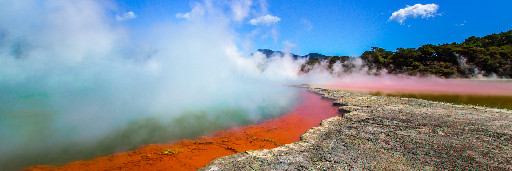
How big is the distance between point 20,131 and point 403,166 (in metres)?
11.5

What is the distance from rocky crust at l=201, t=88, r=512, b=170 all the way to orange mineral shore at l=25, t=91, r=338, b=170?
79cm

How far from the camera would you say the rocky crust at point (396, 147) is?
4457 millimetres

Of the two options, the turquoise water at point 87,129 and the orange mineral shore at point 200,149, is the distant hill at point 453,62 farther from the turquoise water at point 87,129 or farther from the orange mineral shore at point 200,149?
the orange mineral shore at point 200,149

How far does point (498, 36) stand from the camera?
146 feet

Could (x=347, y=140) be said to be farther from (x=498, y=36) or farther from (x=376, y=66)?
(x=498, y=36)

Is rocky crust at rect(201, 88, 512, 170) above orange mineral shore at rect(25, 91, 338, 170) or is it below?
above

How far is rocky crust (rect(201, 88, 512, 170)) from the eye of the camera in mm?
4457

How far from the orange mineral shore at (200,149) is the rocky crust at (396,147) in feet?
2.59

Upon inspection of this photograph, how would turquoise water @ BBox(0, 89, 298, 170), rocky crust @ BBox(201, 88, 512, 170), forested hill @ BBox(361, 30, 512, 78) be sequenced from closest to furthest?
rocky crust @ BBox(201, 88, 512, 170) → turquoise water @ BBox(0, 89, 298, 170) → forested hill @ BBox(361, 30, 512, 78)

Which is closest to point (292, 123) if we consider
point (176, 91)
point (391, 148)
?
point (391, 148)

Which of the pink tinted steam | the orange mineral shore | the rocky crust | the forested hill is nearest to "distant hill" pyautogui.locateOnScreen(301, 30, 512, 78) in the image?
the forested hill

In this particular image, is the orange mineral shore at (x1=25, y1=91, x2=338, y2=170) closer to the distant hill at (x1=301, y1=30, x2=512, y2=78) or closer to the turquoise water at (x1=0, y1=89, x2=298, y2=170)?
the turquoise water at (x1=0, y1=89, x2=298, y2=170)

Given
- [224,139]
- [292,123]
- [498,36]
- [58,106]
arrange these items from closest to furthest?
[224,139] < [292,123] < [58,106] < [498,36]

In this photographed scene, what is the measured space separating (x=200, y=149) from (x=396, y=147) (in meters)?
5.05
